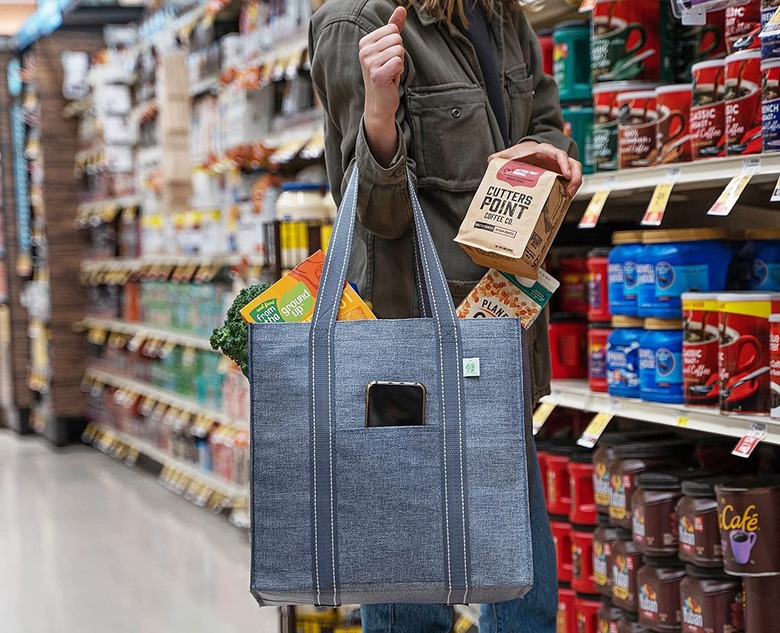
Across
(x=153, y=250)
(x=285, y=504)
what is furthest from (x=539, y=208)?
(x=153, y=250)

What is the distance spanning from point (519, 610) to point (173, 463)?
4.80 meters

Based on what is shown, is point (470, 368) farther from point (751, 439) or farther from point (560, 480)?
point (560, 480)

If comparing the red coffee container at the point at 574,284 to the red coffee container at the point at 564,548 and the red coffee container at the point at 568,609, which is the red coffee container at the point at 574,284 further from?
the red coffee container at the point at 568,609

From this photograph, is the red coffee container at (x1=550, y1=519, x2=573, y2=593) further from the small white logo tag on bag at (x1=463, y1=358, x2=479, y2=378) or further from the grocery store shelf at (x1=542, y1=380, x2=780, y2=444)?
the small white logo tag on bag at (x1=463, y1=358, x2=479, y2=378)

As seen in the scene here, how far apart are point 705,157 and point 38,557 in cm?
361

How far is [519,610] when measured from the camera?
1886 millimetres

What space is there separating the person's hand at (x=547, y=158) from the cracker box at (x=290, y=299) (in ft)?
1.05

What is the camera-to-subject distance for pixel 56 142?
820 cm

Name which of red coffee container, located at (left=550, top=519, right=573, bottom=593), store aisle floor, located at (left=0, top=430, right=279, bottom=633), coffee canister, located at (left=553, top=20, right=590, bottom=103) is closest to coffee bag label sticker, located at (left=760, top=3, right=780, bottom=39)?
A: coffee canister, located at (left=553, top=20, right=590, bottom=103)

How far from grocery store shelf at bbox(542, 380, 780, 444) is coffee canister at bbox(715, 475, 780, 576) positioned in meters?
0.12

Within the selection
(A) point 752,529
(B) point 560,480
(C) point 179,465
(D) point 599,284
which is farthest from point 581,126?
(C) point 179,465

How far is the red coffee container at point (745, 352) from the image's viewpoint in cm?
223

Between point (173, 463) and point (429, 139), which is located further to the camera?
point (173, 463)

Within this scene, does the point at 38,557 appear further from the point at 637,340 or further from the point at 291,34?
the point at 637,340
